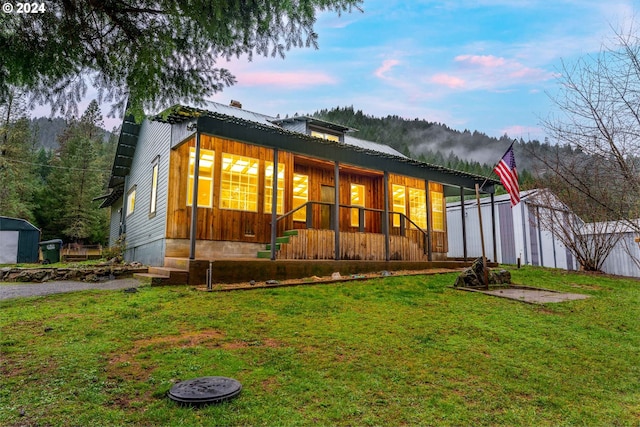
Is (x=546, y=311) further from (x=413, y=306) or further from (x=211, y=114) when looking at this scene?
(x=211, y=114)

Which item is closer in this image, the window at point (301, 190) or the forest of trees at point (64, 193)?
the window at point (301, 190)

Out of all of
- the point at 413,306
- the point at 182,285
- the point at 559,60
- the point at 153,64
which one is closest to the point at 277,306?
the point at 413,306

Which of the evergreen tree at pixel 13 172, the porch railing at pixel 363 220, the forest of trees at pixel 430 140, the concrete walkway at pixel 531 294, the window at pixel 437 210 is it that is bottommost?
the concrete walkway at pixel 531 294

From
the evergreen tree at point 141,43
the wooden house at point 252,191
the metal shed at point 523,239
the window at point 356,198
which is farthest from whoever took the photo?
the metal shed at point 523,239

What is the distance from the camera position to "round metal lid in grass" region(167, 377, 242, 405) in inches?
101

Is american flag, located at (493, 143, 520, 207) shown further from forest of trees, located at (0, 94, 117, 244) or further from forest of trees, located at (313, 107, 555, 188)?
forest of trees, located at (0, 94, 117, 244)

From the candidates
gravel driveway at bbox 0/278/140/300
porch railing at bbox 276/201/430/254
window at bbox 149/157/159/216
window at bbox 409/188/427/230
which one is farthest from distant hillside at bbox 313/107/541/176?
gravel driveway at bbox 0/278/140/300

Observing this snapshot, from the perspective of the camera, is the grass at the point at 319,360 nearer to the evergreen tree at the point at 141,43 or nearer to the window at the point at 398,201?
the evergreen tree at the point at 141,43

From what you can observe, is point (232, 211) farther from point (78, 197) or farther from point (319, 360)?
point (78, 197)

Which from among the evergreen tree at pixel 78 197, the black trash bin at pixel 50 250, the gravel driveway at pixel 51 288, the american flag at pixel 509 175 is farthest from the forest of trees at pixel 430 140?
the gravel driveway at pixel 51 288

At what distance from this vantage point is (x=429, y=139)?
105 m

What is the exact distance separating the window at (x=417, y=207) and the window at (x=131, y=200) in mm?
12029

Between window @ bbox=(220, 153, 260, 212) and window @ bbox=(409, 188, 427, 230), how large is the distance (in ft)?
24.6

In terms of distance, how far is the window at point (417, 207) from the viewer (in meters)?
15.3
